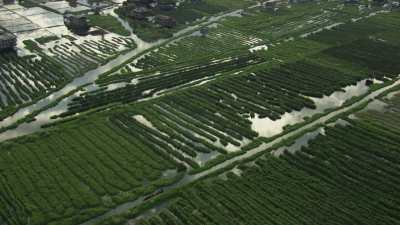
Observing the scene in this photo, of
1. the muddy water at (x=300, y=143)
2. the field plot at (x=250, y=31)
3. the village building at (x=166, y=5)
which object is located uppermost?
the village building at (x=166, y=5)

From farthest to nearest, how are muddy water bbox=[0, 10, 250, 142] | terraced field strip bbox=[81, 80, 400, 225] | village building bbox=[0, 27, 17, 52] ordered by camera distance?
village building bbox=[0, 27, 17, 52] → muddy water bbox=[0, 10, 250, 142] → terraced field strip bbox=[81, 80, 400, 225]

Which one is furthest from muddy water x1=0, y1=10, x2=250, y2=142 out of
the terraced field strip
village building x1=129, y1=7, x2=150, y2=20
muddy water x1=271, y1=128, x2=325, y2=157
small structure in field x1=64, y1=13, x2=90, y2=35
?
muddy water x1=271, y1=128, x2=325, y2=157

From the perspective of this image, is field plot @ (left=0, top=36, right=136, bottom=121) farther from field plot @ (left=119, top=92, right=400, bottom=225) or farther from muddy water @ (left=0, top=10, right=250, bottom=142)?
field plot @ (left=119, top=92, right=400, bottom=225)

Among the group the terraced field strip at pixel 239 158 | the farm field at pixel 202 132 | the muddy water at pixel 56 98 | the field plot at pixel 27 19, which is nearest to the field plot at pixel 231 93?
the farm field at pixel 202 132

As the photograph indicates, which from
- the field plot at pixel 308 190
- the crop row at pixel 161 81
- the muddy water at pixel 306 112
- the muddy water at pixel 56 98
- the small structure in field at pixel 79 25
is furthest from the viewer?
the small structure in field at pixel 79 25

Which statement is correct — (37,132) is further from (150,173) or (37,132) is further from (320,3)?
(320,3)

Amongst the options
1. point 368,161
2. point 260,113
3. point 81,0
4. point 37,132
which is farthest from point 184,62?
point 81,0

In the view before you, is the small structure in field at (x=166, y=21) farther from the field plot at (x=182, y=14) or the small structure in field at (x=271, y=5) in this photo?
the small structure in field at (x=271, y=5)
